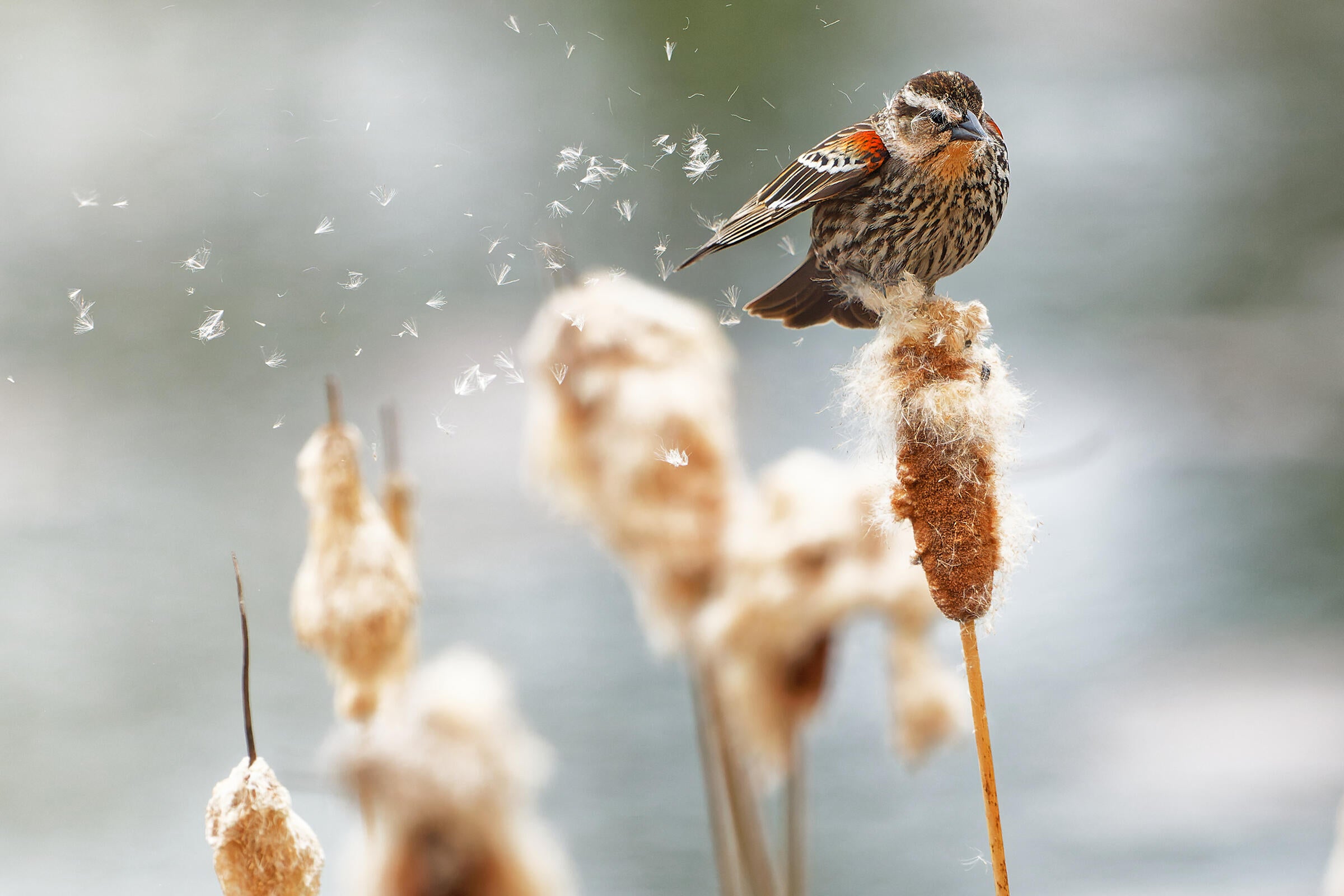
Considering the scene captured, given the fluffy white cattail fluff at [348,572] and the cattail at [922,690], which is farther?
the cattail at [922,690]

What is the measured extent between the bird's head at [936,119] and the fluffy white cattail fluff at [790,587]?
219 millimetres

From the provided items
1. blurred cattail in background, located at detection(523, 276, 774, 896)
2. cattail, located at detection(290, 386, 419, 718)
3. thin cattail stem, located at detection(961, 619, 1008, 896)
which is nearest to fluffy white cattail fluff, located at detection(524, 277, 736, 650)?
blurred cattail in background, located at detection(523, 276, 774, 896)

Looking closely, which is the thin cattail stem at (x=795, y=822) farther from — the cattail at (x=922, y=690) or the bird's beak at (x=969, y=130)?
the bird's beak at (x=969, y=130)

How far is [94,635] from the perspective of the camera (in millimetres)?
1311

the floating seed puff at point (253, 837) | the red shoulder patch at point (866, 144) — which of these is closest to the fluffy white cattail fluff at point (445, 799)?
the floating seed puff at point (253, 837)

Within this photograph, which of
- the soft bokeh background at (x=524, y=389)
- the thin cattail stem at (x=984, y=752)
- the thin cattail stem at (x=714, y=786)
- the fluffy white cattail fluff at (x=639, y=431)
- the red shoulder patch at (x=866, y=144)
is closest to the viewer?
Answer: the thin cattail stem at (x=984, y=752)

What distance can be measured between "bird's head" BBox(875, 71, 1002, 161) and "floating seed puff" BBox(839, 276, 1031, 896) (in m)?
0.08

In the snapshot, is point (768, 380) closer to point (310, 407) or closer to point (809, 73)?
point (809, 73)

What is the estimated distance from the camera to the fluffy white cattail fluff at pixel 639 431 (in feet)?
1.93

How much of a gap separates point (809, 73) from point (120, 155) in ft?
2.61

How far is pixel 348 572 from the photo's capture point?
0.55 metres

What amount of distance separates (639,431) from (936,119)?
24cm

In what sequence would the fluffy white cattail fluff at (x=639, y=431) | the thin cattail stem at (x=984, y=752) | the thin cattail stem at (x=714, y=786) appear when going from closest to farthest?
the thin cattail stem at (x=984, y=752) < the fluffy white cattail fluff at (x=639, y=431) < the thin cattail stem at (x=714, y=786)

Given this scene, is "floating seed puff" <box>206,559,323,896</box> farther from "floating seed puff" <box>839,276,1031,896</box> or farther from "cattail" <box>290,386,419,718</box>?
"floating seed puff" <box>839,276,1031,896</box>
